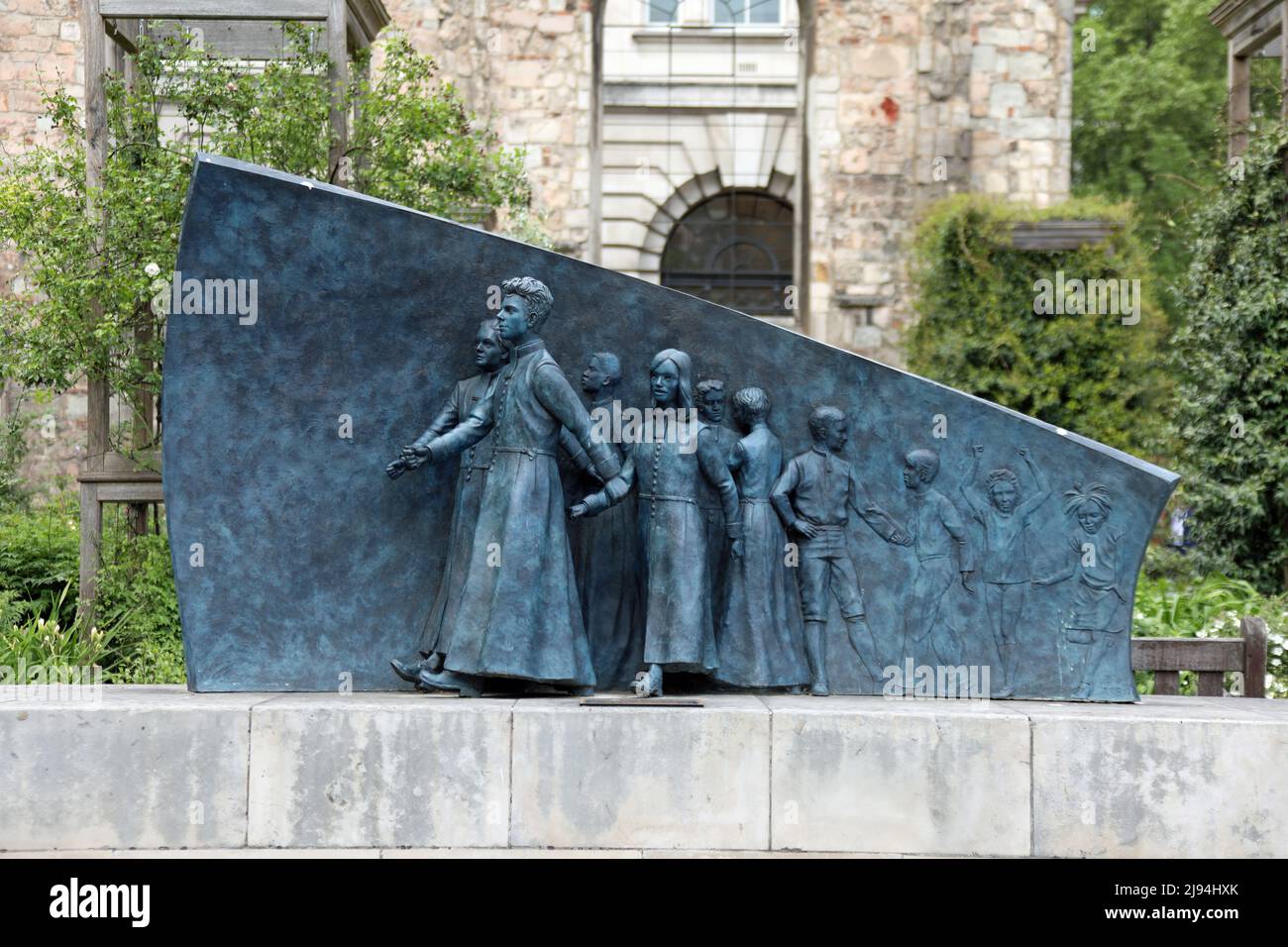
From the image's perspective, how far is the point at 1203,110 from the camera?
23.8 metres

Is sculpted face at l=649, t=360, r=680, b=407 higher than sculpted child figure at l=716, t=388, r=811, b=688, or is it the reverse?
sculpted face at l=649, t=360, r=680, b=407

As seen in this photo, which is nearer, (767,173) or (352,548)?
(352,548)

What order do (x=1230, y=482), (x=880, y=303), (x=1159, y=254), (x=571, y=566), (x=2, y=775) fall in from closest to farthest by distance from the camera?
(x=2, y=775) → (x=571, y=566) → (x=1230, y=482) → (x=880, y=303) → (x=1159, y=254)

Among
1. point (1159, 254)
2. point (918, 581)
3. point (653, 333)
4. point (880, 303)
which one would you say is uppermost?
point (1159, 254)

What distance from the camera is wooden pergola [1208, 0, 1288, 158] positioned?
13273 millimetres

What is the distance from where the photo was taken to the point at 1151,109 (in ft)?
77.9

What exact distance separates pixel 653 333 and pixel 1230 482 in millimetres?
7450

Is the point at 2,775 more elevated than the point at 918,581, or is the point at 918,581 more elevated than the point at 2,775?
the point at 918,581

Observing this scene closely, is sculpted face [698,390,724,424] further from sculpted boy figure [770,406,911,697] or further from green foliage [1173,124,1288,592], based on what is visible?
green foliage [1173,124,1288,592]

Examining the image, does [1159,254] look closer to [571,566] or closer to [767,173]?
[767,173]

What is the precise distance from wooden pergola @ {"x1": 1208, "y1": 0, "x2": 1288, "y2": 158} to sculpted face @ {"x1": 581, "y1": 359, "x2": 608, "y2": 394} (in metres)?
8.73

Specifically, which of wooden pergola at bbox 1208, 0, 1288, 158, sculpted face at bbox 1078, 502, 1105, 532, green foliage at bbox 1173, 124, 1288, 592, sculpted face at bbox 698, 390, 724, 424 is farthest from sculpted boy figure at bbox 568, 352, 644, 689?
wooden pergola at bbox 1208, 0, 1288, 158

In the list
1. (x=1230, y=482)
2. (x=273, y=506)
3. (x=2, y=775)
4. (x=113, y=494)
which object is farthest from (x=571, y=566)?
(x=1230, y=482)

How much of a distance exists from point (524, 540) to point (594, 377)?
87cm
